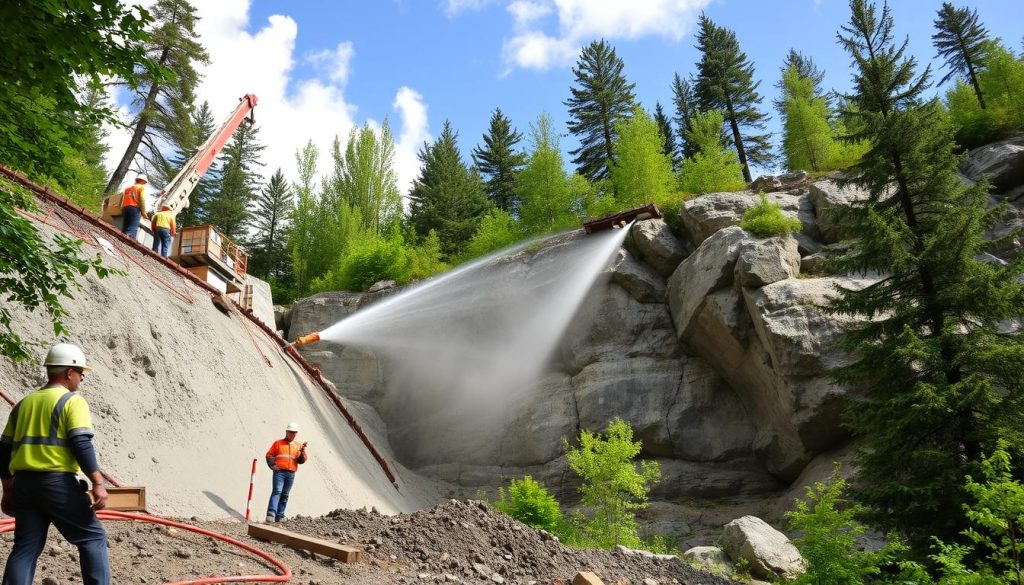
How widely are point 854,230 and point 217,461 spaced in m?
11.8

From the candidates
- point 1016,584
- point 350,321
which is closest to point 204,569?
point 1016,584

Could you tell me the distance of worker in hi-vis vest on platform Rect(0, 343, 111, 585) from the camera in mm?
4289

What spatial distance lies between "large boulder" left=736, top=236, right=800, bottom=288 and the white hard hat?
16.5 metres

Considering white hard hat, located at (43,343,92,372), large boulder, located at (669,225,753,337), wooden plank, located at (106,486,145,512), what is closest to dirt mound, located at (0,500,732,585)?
wooden plank, located at (106,486,145,512)

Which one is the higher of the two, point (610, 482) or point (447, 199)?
point (447, 199)

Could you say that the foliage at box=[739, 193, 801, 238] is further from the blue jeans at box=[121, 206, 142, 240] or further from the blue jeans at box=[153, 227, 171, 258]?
the blue jeans at box=[121, 206, 142, 240]

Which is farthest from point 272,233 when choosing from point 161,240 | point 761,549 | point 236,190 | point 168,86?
point 761,549

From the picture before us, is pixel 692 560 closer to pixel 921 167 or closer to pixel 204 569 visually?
pixel 921 167

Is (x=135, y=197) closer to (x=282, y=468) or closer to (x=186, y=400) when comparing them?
(x=186, y=400)

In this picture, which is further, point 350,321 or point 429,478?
point 350,321

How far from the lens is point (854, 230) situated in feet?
39.9

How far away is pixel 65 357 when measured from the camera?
15.1ft

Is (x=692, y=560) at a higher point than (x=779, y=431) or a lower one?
lower

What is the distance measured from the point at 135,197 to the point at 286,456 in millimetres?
9501
